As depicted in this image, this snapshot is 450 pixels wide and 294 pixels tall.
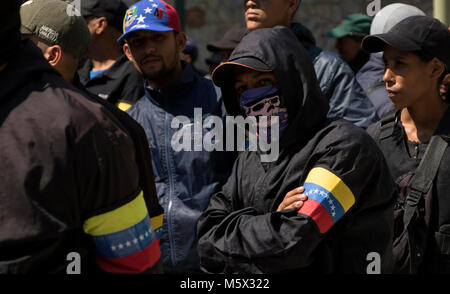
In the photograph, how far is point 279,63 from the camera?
2705 millimetres

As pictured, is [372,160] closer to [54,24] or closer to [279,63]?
[279,63]

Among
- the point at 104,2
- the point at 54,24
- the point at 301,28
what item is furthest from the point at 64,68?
the point at 104,2

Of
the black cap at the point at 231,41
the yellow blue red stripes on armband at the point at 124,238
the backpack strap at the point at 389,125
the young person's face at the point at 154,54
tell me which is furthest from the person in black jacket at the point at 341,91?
the yellow blue red stripes on armband at the point at 124,238

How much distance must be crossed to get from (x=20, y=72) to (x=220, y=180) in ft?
5.95

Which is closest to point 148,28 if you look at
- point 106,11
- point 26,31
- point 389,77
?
point 26,31

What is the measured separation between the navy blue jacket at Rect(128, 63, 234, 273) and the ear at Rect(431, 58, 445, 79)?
1160 millimetres

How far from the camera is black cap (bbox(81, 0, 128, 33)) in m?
4.72

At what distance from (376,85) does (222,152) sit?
1319 mm

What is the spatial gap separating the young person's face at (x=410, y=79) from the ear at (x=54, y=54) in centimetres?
168

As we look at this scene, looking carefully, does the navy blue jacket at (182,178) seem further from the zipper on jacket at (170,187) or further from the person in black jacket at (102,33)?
the person in black jacket at (102,33)

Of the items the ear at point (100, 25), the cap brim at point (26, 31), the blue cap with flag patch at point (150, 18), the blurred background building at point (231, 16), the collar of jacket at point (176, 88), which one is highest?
the cap brim at point (26, 31)

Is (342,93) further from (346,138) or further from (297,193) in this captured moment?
(297,193)

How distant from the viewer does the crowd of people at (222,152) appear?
5.49 ft

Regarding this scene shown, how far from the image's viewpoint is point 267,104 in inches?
109
